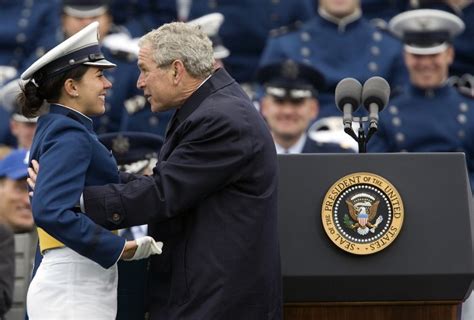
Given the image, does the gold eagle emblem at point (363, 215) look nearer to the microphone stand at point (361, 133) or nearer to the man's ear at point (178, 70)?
the microphone stand at point (361, 133)

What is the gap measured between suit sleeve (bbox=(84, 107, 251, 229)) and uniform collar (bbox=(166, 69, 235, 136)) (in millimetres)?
104

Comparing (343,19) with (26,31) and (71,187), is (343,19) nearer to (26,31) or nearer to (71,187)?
(26,31)

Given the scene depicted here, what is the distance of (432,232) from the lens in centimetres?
444

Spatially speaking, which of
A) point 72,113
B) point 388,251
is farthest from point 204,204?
point 388,251

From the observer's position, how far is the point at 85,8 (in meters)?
8.64

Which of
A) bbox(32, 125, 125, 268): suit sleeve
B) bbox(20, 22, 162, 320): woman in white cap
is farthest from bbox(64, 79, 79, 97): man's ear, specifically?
bbox(32, 125, 125, 268): suit sleeve

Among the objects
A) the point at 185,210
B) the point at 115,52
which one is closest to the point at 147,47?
the point at 185,210

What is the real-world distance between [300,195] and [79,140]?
2.52 feet

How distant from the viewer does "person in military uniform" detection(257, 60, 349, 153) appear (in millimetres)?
7773

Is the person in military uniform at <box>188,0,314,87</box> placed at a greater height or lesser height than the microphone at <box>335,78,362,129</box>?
lesser

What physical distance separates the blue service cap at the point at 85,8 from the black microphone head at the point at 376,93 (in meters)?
4.18

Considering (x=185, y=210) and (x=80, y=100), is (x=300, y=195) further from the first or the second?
(x=80, y=100)

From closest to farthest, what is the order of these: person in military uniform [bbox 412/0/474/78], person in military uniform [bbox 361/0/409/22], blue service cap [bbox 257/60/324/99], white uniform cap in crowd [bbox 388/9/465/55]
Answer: blue service cap [bbox 257/60/324/99] < white uniform cap in crowd [bbox 388/9/465/55] < person in military uniform [bbox 412/0/474/78] < person in military uniform [bbox 361/0/409/22]

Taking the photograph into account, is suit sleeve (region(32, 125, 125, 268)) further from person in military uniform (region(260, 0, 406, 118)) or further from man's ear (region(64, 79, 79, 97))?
person in military uniform (region(260, 0, 406, 118))
